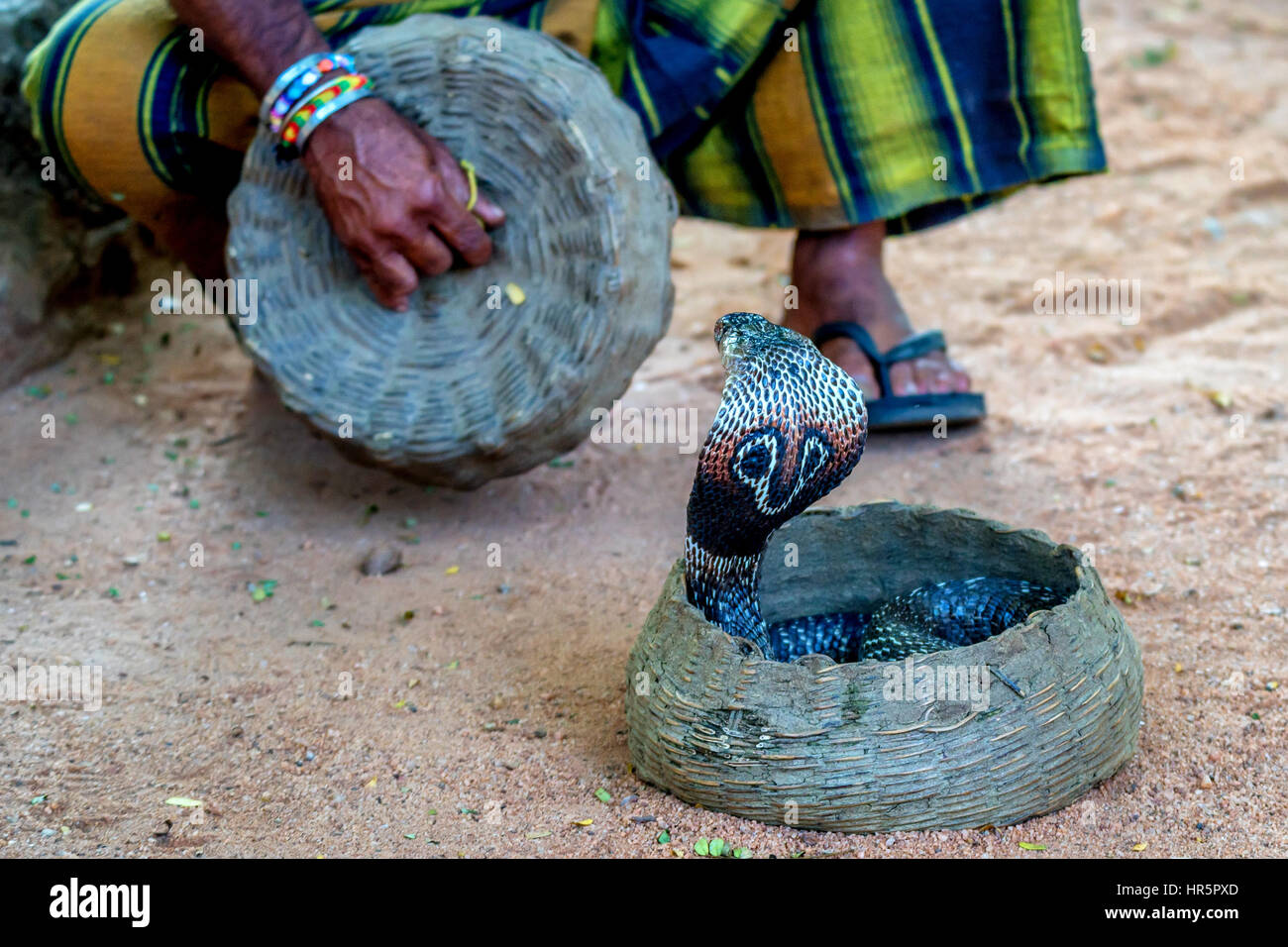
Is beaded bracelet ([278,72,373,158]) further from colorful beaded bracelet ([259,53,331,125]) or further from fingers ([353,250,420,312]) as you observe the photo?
fingers ([353,250,420,312])

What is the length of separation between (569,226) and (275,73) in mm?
634

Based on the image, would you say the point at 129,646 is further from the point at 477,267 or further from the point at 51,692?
the point at 477,267

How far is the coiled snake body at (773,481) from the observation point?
1710mm

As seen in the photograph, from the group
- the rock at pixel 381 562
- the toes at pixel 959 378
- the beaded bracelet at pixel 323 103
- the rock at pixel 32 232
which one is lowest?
the toes at pixel 959 378

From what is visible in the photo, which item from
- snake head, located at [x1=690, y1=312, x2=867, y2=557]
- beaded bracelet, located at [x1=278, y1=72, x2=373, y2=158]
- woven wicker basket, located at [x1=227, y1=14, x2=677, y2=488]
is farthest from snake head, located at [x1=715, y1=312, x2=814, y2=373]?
A: beaded bracelet, located at [x1=278, y1=72, x2=373, y2=158]

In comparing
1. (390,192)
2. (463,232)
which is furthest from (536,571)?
(390,192)

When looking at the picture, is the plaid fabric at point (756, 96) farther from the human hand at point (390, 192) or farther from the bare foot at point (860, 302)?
the human hand at point (390, 192)

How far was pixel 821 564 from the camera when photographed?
2254 mm

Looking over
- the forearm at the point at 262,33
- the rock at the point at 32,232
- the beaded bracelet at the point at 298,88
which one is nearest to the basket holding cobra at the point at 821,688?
the beaded bracelet at the point at 298,88

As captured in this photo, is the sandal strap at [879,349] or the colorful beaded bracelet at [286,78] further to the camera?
the sandal strap at [879,349]

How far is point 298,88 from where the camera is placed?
2.40m

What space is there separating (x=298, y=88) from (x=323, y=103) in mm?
54

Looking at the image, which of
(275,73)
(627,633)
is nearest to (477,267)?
(275,73)

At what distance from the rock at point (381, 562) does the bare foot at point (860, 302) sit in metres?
1.18
